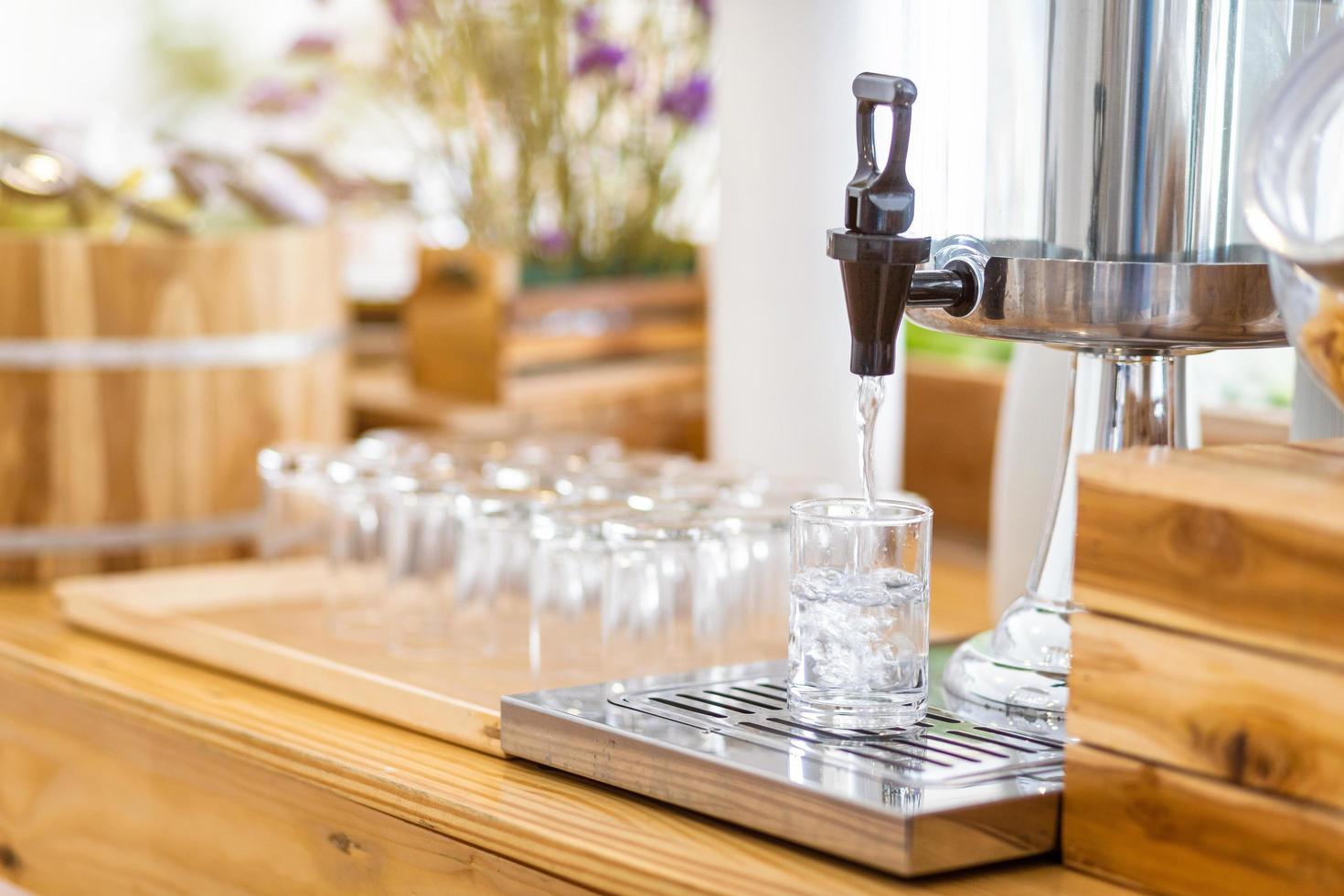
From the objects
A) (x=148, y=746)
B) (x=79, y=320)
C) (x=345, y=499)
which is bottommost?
(x=148, y=746)

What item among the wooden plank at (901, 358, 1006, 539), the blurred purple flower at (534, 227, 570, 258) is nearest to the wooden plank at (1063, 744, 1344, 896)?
the wooden plank at (901, 358, 1006, 539)

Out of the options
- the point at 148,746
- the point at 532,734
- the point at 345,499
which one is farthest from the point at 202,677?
the point at 532,734

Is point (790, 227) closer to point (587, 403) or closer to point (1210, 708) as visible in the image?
point (587, 403)

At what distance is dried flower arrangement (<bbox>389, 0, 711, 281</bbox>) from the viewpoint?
201 cm

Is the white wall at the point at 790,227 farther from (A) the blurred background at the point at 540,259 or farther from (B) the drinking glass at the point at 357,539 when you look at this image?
(B) the drinking glass at the point at 357,539

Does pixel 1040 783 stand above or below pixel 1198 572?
below

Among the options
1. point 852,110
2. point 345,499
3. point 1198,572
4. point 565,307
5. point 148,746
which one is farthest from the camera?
point 565,307

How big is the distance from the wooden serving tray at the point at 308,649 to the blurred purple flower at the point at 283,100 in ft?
2.29

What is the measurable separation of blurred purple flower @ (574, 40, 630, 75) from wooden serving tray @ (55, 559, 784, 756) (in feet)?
2.56

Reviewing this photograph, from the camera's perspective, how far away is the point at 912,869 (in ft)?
2.33

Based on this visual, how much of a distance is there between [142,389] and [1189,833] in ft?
3.53

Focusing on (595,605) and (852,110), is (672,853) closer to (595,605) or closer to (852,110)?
(595,605)

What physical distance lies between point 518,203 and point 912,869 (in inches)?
57.3

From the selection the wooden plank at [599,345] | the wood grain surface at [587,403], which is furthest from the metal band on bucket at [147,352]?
the wooden plank at [599,345]
